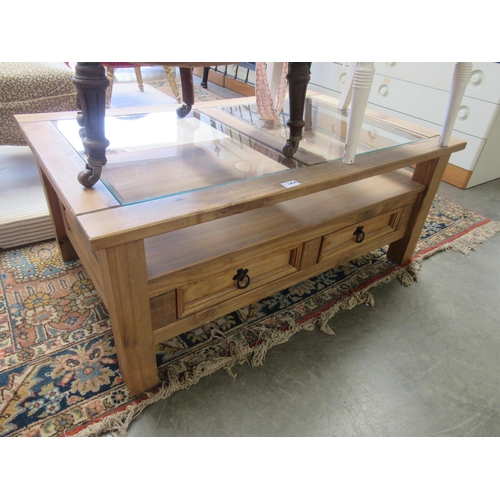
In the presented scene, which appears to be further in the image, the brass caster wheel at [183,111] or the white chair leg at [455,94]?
the brass caster wheel at [183,111]

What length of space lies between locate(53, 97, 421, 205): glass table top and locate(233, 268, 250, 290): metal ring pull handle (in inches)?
7.7

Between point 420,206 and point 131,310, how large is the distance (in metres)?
0.88

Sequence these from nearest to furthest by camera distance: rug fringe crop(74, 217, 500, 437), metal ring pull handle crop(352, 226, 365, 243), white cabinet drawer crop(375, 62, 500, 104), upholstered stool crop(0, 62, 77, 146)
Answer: rug fringe crop(74, 217, 500, 437), metal ring pull handle crop(352, 226, 365, 243), upholstered stool crop(0, 62, 77, 146), white cabinet drawer crop(375, 62, 500, 104)

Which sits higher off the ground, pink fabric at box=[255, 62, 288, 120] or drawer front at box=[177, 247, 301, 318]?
pink fabric at box=[255, 62, 288, 120]

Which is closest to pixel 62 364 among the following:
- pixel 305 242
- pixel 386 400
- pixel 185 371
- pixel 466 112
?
pixel 185 371

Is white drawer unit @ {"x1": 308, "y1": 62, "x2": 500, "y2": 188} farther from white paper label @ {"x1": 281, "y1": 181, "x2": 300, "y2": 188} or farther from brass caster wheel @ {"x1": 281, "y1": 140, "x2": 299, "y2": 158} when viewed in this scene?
white paper label @ {"x1": 281, "y1": 181, "x2": 300, "y2": 188}

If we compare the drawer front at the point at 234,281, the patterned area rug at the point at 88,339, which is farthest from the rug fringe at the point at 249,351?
the drawer front at the point at 234,281

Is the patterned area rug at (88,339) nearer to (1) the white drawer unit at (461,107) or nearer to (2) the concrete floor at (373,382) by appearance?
(2) the concrete floor at (373,382)

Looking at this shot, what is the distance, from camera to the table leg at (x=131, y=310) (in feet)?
2.01

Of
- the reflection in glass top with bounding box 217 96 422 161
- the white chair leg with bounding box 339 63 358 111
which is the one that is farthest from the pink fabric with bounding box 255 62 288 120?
the white chair leg with bounding box 339 63 358 111

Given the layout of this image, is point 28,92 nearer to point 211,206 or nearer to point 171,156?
point 171,156

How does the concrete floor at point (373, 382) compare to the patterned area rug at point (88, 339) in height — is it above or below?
below

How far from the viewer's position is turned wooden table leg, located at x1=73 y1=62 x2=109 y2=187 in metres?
0.59

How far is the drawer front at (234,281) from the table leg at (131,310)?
0.08m
